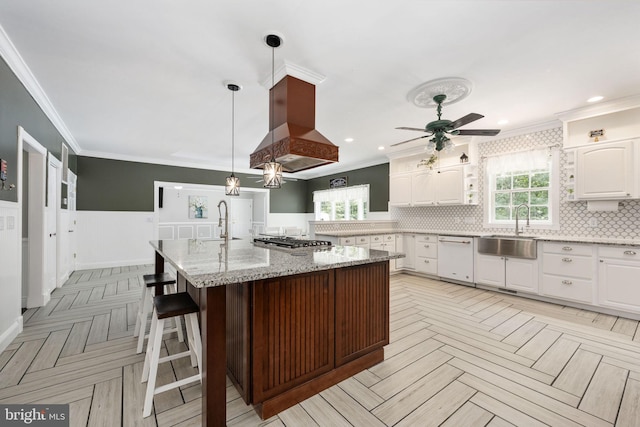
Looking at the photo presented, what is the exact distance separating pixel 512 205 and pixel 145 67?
5.33m

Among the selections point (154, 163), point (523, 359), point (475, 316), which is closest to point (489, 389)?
point (523, 359)

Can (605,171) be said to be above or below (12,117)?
below

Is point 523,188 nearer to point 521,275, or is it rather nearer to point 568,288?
point 521,275

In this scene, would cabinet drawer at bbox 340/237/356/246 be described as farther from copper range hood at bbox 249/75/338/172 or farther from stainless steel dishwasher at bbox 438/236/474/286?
copper range hood at bbox 249/75/338/172

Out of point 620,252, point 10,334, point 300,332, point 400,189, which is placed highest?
point 400,189

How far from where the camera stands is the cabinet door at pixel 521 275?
3789 millimetres

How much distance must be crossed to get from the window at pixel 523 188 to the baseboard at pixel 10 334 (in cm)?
615

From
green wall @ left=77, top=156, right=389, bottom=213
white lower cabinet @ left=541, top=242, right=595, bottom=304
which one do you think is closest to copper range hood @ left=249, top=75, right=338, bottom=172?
white lower cabinet @ left=541, top=242, right=595, bottom=304

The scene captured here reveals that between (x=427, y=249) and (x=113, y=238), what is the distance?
6.65m

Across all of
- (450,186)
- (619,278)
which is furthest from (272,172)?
(619,278)

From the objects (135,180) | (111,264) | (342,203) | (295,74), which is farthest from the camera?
(342,203)

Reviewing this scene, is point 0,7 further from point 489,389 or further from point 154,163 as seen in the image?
point 154,163

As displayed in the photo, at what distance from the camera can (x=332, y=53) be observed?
7.75 feet

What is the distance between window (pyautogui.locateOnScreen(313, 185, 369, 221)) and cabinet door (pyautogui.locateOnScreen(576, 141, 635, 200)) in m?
4.07
